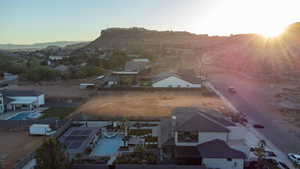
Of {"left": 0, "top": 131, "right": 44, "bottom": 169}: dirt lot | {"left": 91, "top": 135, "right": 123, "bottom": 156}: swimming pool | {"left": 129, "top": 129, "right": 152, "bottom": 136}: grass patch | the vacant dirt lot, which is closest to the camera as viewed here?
{"left": 0, "top": 131, "right": 44, "bottom": 169}: dirt lot

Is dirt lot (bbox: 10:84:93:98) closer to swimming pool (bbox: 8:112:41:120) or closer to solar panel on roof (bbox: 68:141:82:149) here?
swimming pool (bbox: 8:112:41:120)

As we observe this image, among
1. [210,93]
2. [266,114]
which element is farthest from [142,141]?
[210,93]

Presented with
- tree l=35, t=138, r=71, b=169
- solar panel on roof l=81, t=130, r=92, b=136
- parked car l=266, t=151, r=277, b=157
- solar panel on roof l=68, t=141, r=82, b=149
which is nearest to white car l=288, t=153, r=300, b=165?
parked car l=266, t=151, r=277, b=157

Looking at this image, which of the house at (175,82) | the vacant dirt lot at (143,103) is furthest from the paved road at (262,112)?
the house at (175,82)

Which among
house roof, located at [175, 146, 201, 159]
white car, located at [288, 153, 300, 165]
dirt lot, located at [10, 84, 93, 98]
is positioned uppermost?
dirt lot, located at [10, 84, 93, 98]

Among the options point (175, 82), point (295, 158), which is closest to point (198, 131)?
point (295, 158)

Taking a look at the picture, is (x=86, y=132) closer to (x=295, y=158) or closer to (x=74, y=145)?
(x=74, y=145)

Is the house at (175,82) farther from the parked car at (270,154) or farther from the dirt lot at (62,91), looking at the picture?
the parked car at (270,154)
